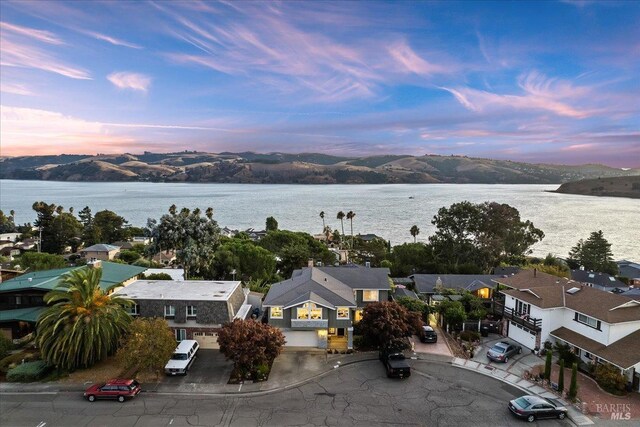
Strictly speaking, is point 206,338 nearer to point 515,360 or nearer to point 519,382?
point 519,382

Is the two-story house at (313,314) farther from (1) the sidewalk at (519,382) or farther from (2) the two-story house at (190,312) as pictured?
(1) the sidewalk at (519,382)

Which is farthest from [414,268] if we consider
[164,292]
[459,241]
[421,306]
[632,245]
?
A: [632,245]

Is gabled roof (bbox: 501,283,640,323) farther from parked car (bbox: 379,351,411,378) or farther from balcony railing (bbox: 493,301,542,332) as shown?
parked car (bbox: 379,351,411,378)

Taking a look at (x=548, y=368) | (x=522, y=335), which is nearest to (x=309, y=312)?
(x=548, y=368)

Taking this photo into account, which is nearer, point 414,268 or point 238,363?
point 238,363

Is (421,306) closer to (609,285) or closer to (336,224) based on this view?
(609,285)

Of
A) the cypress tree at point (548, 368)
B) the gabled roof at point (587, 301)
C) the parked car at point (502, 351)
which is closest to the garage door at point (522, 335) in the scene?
the parked car at point (502, 351)

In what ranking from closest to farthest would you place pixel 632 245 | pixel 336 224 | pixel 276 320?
pixel 276 320 → pixel 632 245 → pixel 336 224
